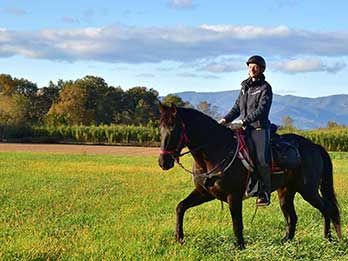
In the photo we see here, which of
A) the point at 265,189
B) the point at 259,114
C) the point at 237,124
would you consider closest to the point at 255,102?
the point at 259,114

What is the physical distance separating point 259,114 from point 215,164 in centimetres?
97

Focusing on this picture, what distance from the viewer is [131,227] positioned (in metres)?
9.50

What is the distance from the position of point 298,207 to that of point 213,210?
2.09 meters

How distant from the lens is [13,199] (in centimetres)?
1392

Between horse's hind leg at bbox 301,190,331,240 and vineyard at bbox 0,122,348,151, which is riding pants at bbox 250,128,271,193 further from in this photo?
vineyard at bbox 0,122,348,151

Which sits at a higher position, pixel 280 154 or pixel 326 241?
pixel 280 154

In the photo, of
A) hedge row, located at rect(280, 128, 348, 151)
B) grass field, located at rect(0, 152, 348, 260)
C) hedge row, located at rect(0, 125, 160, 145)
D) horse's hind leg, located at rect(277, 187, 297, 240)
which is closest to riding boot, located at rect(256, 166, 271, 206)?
grass field, located at rect(0, 152, 348, 260)

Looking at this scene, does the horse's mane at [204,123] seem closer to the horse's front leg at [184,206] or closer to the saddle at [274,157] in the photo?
the saddle at [274,157]

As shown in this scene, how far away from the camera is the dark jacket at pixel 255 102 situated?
7887 mm

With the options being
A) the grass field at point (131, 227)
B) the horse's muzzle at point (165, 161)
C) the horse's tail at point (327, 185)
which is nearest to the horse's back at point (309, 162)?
the horse's tail at point (327, 185)

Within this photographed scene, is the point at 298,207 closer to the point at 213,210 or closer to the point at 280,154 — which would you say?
the point at 213,210

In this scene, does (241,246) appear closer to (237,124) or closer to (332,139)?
(237,124)

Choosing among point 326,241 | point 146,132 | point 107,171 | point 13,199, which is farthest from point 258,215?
point 146,132

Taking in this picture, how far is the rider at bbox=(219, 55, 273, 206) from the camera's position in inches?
312
